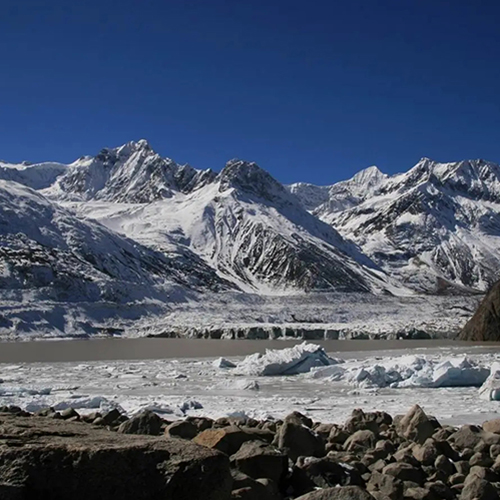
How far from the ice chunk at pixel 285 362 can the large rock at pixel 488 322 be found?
2571 cm

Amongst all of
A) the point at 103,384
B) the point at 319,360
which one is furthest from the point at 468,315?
the point at 103,384

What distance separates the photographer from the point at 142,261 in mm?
103562

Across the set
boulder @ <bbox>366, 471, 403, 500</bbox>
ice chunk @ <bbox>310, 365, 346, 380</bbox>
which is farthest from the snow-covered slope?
boulder @ <bbox>366, 471, 403, 500</bbox>

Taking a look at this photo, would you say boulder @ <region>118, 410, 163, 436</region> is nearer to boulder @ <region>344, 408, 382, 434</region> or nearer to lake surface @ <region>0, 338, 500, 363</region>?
boulder @ <region>344, 408, 382, 434</region>

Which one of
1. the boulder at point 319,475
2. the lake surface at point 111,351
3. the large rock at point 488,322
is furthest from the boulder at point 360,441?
the large rock at point 488,322

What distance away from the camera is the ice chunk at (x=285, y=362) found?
24.4 metres

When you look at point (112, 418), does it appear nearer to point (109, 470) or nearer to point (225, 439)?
point (225, 439)

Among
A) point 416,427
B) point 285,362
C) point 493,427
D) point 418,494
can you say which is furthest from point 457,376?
point 418,494

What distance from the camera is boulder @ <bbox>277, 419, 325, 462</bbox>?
28.0ft

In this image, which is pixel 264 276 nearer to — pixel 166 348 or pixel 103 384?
pixel 166 348

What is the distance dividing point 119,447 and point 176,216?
15144 centimetres

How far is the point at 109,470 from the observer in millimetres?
4699

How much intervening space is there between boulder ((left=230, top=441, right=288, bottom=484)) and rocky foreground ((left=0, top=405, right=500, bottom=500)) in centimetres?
1

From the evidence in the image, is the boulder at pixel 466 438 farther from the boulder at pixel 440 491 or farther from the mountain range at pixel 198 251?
the mountain range at pixel 198 251
